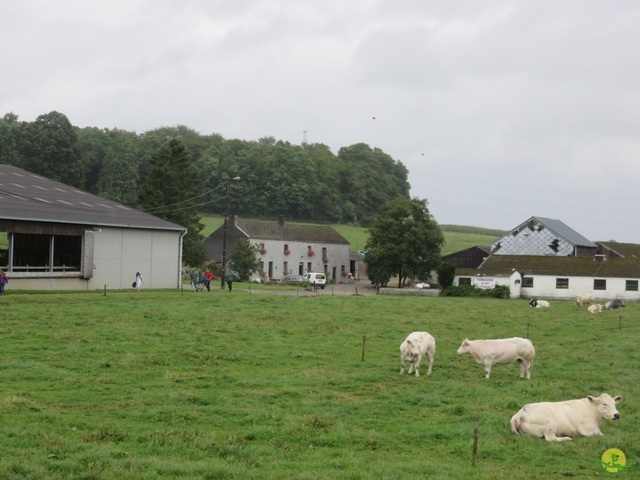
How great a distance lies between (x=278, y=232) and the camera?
94188 millimetres

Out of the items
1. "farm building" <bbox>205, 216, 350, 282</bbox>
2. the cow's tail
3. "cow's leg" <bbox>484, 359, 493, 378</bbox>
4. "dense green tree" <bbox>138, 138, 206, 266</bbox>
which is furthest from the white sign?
the cow's tail

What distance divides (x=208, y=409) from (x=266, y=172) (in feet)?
385

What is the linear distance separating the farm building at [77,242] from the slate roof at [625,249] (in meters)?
58.6

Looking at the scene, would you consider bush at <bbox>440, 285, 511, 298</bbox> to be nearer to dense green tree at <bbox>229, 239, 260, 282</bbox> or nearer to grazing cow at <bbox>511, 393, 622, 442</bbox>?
dense green tree at <bbox>229, 239, 260, 282</bbox>

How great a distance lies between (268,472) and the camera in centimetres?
1083

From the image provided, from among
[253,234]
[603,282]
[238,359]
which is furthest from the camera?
[253,234]

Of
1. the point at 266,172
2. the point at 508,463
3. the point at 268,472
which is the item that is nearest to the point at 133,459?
the point at 268,472

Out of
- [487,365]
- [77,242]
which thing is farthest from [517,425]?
[77,242]

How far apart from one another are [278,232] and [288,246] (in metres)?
2.11

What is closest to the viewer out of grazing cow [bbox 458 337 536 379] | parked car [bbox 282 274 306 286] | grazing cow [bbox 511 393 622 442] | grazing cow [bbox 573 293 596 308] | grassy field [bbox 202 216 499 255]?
grazing cow [bbox 511 393 622 442]

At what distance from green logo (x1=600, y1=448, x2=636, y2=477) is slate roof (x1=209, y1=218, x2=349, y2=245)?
78245mm

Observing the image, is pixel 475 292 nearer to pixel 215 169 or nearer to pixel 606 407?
pixel 606 407

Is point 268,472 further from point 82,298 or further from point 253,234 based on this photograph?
point 253,234

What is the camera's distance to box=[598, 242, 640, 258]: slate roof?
294 feet
